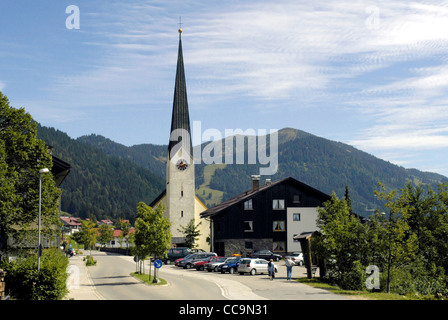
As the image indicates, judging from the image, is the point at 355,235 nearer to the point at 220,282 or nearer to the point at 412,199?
the point at 220,282

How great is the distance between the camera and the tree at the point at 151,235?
Result: 135 ft

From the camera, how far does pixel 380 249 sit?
34.2 meters

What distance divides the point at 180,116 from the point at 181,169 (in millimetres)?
9534

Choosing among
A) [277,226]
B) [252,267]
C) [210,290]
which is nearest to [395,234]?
[210,290]

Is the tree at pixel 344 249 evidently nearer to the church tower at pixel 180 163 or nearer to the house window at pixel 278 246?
the house window at pixel 278 246

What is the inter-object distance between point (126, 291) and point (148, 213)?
8.97 metres

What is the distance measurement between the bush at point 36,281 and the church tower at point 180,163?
6484 centimetres

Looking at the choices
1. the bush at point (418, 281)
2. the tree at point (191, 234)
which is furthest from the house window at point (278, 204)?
the bush at point (418, 281)

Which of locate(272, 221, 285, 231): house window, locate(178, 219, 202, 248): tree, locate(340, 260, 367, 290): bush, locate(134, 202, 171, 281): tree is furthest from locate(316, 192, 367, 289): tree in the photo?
locate(178, 219, 202, 248): tree

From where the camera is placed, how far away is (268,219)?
256 ft

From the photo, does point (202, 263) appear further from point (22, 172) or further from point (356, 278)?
point (22, 172)

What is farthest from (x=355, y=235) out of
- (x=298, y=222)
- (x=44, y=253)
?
(x=298, y=222)

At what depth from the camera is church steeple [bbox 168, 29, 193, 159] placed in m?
95.6
